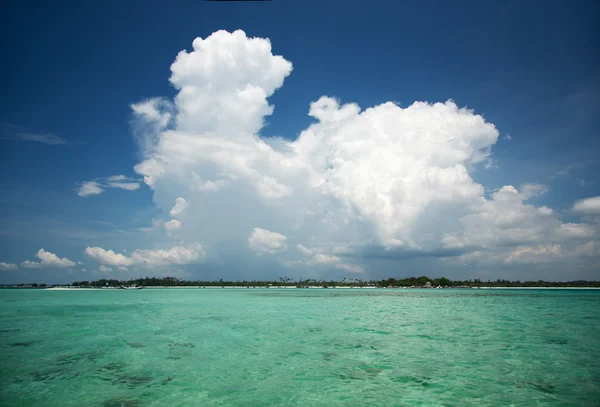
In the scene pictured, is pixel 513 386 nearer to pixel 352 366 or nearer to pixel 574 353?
pixel 352 366

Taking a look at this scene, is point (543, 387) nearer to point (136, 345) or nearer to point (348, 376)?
point (348, 376)

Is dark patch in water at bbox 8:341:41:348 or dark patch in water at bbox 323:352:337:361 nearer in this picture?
dark patch in water at bbox 323:352:337:361

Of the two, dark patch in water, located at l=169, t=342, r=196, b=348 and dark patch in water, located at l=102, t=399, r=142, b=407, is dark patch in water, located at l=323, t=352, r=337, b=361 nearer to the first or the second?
dark patch in water, located at l=169, t=342, r=196, b=348

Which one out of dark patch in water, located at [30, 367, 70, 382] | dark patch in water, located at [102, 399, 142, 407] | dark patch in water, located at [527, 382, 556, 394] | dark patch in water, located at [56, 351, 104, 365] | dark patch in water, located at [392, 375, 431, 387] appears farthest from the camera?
dark patch in water, located at [56, 351, 104, 365]

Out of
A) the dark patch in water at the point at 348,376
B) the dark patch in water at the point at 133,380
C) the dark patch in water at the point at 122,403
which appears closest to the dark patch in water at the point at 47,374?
the dark patch in water at the point at 133,380

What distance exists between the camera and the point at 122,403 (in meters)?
12.8

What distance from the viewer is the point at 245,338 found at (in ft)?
91.6


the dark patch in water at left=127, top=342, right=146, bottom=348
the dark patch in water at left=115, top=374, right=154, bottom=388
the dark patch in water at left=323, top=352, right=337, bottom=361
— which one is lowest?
the dark patch in water at left=127, top=342, right=146, bottom=348

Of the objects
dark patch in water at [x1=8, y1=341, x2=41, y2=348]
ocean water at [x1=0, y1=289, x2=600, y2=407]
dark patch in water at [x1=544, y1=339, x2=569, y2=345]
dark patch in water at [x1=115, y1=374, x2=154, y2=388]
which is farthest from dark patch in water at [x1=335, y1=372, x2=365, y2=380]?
dark patch in water at [x1=8, y1=341, x2=41, y2=348]

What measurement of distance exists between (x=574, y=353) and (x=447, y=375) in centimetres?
1139

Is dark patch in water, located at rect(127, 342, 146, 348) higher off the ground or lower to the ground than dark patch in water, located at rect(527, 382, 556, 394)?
lower

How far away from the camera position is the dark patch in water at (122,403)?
12531mm

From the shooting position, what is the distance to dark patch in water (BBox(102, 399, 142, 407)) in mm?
12531

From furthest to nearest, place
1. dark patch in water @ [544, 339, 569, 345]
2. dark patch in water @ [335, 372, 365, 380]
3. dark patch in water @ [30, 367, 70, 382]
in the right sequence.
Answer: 1. dark patch in water @ [544, 339, 569, 345]
2. dark patch in water @ [30, 367, 70, 382]
3. dark patch in water @ [335, 372, 365, 380]
